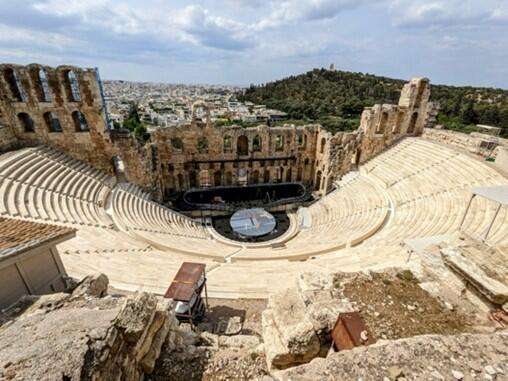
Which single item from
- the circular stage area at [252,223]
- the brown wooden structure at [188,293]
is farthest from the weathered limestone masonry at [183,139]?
the brown wooden structure at [188,293]

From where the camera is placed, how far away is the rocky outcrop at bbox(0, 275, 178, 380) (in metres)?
2.58

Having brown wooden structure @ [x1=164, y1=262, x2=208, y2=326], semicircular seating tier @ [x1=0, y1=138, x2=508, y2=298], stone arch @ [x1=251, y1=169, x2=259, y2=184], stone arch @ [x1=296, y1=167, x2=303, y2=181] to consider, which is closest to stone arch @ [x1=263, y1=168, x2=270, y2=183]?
stone arch @ [x1=251, y1=169, x2=259, y2=184]

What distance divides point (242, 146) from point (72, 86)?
13462 millimetres

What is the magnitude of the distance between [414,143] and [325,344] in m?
21.2

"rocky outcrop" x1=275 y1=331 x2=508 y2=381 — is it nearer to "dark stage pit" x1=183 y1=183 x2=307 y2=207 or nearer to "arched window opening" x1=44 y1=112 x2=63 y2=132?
"dark stage pit" x1=183 y1=183 x2=307 y2=207

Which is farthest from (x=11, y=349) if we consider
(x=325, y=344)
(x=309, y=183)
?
(x=309, y=183)

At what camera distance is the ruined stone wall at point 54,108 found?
49.1 feet

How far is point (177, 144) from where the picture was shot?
22.4m

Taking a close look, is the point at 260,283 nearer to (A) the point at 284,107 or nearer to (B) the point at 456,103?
(B) the point at 456,103

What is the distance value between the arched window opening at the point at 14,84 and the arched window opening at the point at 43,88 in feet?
3.08

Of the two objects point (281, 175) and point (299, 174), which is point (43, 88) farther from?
point (299, 174)

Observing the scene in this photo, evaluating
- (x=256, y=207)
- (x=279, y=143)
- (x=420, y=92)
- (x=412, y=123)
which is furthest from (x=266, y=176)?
(x=420, y=92)

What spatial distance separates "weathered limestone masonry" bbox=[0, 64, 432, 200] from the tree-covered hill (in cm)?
2477

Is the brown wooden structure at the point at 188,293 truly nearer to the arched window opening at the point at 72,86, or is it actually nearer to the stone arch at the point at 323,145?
the arched window opening at the point at 72,86
